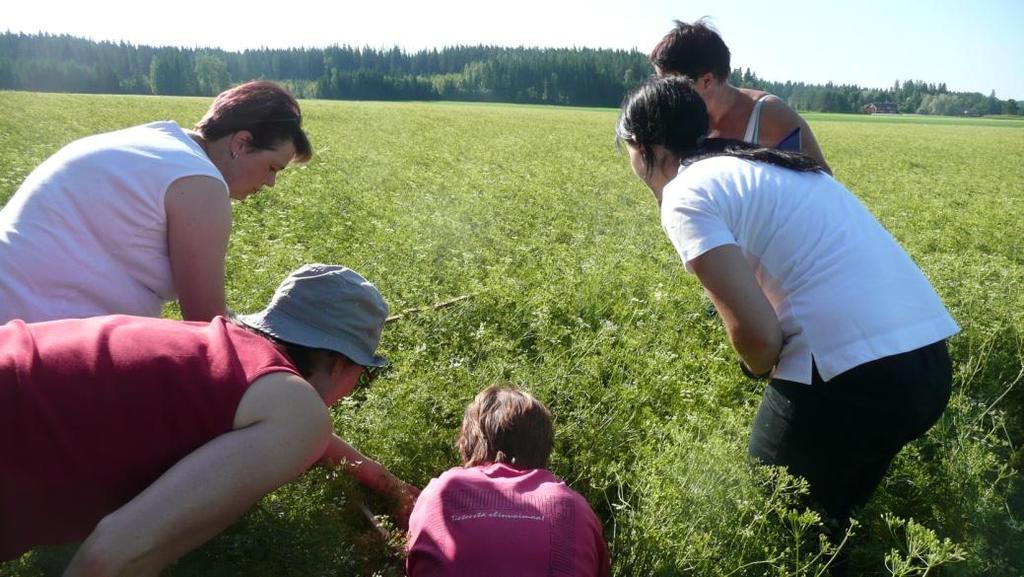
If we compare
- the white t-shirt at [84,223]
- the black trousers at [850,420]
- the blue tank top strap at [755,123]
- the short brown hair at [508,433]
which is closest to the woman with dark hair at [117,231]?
the white t-shirt at [84,223]

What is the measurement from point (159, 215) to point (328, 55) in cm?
9877

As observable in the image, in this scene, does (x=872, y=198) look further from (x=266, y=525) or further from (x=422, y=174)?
(x=266, y=525)

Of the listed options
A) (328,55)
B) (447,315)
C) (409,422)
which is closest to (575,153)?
(447,315)

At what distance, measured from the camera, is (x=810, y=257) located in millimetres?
2080

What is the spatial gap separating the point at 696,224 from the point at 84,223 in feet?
5.47

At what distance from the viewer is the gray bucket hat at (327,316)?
1.83m

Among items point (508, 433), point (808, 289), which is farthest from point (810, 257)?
point (508, 433)

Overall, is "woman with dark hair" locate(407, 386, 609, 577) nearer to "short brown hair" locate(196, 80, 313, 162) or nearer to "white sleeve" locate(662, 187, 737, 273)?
"white sleeve" locate(662, 187, 737, 273)

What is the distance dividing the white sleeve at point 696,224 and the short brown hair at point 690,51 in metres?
1.34

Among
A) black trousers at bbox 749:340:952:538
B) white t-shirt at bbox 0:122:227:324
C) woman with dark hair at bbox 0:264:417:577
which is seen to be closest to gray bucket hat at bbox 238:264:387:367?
woman with dark hair at bbox 0:264:417:577

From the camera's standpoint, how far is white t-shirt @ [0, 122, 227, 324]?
2168 millimetres

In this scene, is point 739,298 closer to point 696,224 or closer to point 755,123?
point 696,224

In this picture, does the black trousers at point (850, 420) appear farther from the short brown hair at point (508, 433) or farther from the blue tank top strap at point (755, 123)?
the blue tank top strap at point (755, 123)

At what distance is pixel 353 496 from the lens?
263 centimetres
